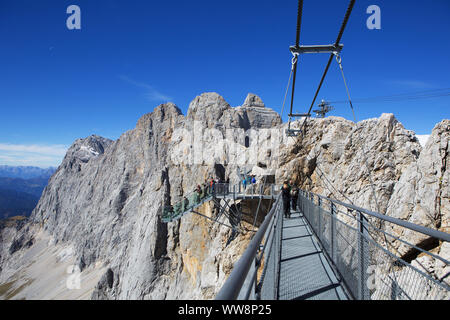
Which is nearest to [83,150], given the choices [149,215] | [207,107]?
[149,215]

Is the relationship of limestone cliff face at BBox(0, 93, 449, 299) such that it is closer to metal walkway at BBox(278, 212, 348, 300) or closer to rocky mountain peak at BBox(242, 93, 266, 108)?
rocky mountain peak at BBox(242, 93, 266, 108)

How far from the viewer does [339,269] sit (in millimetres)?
4387

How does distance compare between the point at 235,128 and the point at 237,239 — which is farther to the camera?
the point at 235,128

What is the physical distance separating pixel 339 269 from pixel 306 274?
2.15ft

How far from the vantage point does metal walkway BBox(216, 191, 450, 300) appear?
2.18 m

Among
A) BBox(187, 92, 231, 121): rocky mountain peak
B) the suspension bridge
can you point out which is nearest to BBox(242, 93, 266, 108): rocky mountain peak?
BBox(187, 92, 231, 121): rocky mountain peak

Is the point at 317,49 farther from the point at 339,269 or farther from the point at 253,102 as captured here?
the point at 253,102

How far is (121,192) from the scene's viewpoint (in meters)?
63.4
